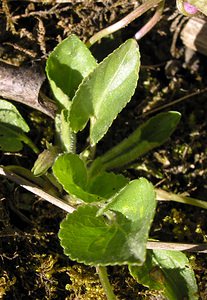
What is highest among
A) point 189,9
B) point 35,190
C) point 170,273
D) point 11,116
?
point 189,9

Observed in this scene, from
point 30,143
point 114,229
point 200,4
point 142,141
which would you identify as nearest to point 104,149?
point 142,141

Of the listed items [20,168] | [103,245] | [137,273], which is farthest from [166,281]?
[20,168]

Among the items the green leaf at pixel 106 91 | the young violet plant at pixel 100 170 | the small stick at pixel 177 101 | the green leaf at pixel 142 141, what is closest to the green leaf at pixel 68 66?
the young violet plant at pixel 100 170

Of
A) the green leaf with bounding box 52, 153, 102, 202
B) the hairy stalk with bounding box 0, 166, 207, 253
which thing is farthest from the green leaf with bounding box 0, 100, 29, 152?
the green leaf with bounding box 52, 153, 102, 202

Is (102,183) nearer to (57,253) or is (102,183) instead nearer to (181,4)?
(57,253)

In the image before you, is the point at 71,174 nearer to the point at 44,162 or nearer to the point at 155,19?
the point at 44,162

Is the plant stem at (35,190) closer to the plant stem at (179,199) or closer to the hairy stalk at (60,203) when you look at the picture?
the hairy stalk at (60,203)
